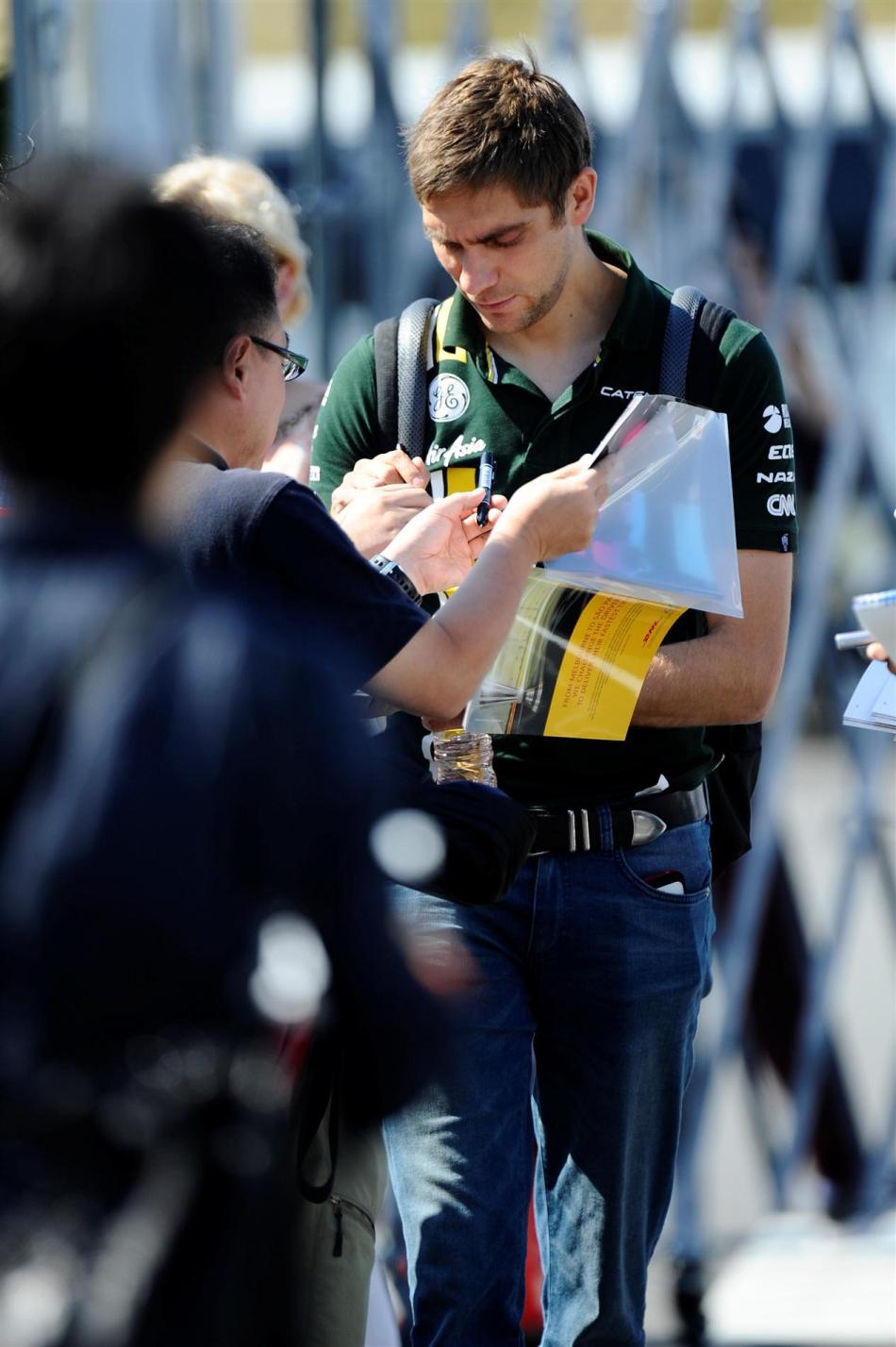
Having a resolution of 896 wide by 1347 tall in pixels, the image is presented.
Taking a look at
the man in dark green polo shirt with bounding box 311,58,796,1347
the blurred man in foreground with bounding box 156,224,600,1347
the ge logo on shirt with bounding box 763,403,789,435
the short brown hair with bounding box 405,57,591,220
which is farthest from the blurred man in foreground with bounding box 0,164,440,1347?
the ge logo on shirt with bounding box 763,403,789,435

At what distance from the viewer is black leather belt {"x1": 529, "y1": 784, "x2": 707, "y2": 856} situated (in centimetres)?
228

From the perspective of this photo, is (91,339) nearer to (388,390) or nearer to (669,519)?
(669,519)

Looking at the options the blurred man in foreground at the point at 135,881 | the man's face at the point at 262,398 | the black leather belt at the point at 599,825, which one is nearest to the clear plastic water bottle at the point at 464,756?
the black leather belt at the point at 599,825

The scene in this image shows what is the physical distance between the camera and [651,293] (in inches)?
93.2

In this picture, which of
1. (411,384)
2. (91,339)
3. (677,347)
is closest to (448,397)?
(411,384)

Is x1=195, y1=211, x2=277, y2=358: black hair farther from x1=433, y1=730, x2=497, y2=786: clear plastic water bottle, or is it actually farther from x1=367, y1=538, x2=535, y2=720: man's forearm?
x1=433, y1=730, x2=497, y2=786: clear plastic water bottle

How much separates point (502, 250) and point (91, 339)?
113 centimetres

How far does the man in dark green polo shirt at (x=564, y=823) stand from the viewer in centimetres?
227

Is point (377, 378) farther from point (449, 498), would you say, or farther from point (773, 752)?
point (773, 752)

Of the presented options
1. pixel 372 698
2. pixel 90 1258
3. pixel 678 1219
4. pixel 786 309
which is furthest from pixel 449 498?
pixel 678 1219

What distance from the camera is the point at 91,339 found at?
1274 millimetres

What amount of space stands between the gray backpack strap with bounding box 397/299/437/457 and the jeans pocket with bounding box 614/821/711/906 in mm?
584

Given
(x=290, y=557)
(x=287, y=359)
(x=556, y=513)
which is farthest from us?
(x=287, y=359)

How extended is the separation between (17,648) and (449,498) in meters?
0.98
